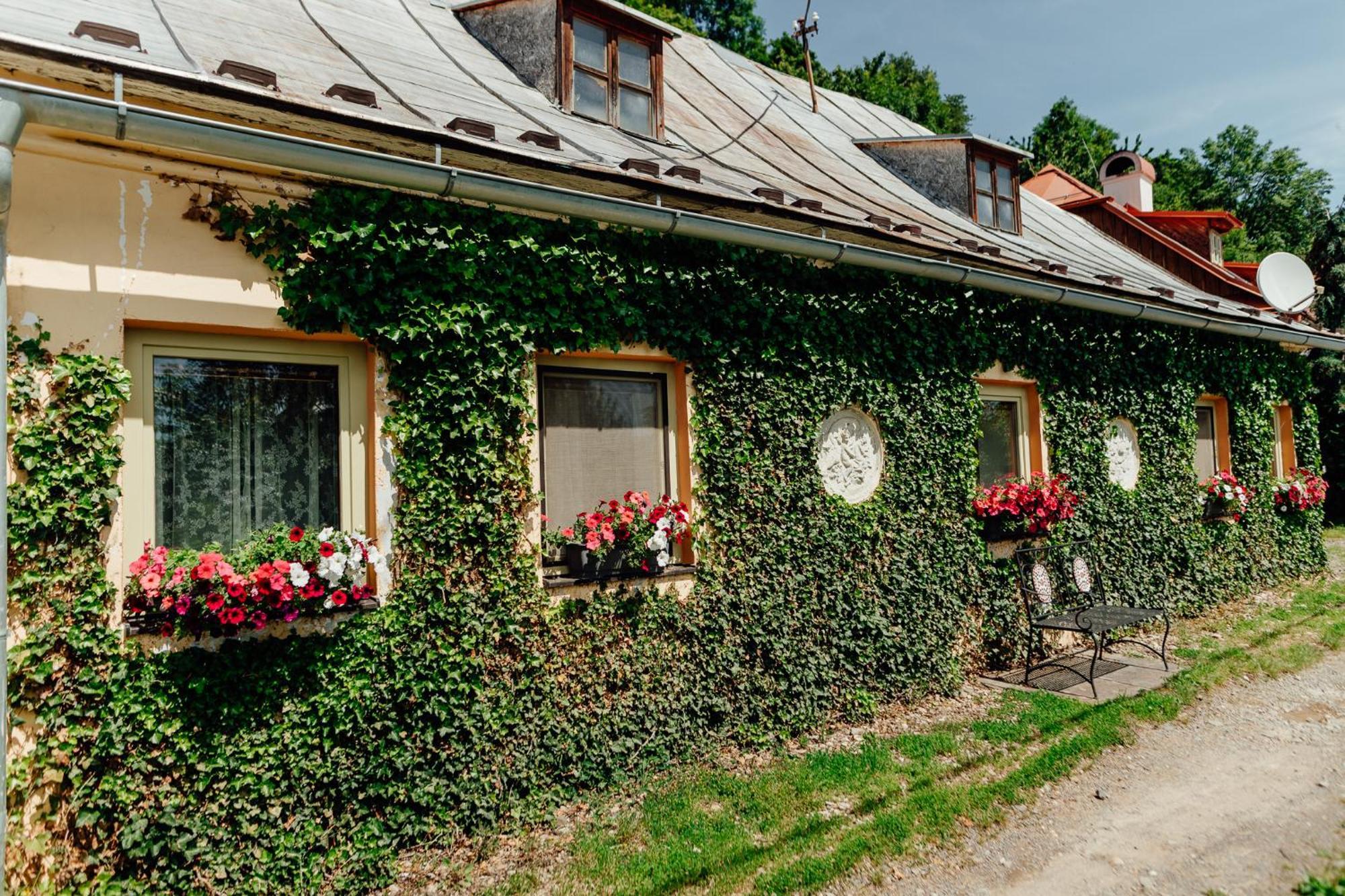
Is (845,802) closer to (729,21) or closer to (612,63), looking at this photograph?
(612,63)

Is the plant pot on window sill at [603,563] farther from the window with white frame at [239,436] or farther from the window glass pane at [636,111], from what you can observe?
the window glass pane at [636,111]

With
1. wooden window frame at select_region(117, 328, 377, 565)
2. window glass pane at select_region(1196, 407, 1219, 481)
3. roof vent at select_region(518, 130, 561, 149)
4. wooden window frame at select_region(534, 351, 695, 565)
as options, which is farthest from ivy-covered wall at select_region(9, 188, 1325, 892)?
window glass pane at select_region(1196, 407, 1219, 481)

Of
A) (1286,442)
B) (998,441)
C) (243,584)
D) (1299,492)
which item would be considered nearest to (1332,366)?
(1286,442)

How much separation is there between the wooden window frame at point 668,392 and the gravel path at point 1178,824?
2.45 m

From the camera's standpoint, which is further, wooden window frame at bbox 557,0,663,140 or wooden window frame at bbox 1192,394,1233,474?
wooden window frame at bbox 1192,394,1233,474

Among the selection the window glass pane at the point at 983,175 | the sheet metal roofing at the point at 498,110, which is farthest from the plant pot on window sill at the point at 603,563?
the window glass pane at the point at 983,175

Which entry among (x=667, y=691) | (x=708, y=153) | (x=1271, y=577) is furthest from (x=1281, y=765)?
(x=1271, y=577)

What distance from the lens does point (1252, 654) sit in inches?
282

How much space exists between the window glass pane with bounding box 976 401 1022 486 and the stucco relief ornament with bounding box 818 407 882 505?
5.54 feet

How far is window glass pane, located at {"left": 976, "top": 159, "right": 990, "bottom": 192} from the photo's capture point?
31.1 ft

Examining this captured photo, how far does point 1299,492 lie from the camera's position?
34.7 feet

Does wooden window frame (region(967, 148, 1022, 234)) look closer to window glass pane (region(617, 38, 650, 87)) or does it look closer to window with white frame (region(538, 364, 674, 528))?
window glass pane (region(617, 38, 650, 87))

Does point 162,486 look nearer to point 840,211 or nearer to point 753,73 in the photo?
point 840,211

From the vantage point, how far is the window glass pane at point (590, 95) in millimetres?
6766
